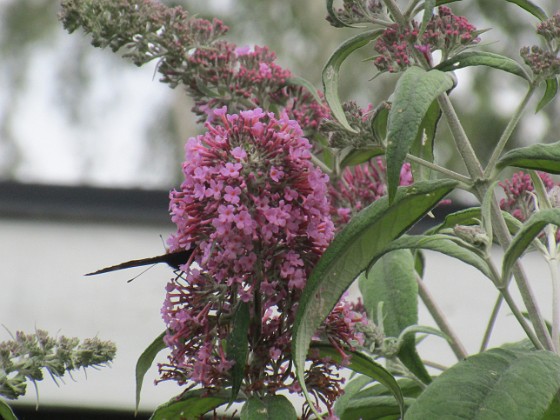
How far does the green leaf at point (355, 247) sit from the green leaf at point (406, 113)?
106 millimetres

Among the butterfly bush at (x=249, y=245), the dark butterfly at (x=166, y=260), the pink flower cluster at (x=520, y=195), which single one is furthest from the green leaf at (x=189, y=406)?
the pink flower cluster at (x=520, y=195)

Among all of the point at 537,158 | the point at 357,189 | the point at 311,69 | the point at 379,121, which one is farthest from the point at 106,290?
the point at 311,69

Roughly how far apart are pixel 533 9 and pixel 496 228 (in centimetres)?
30

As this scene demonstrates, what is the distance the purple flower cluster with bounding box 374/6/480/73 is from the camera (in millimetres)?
1144

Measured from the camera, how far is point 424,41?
3.81 feet

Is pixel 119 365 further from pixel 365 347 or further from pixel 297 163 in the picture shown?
pixel 297 163

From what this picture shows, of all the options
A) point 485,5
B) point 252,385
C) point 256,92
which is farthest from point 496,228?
point 485,5

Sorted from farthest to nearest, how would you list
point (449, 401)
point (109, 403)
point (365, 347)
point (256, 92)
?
point (109, 403) < point (256, 92) < point (365, 347) < point (449, 401)

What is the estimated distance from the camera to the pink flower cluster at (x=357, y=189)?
156 cm

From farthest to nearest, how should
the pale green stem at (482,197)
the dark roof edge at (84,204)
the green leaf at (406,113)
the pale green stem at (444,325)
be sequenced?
the dark roof edge at (84,204) → the pale green stem at (444,325) → the pale green stem at (482,197) → the green leaf at (406,113)

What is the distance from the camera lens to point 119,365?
3.38 m

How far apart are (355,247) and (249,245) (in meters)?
0.13

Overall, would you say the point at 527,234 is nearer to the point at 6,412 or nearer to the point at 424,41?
the point at 424,41

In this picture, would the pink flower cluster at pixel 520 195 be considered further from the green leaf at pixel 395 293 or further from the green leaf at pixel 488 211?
the green leaf at pixel 488 211
